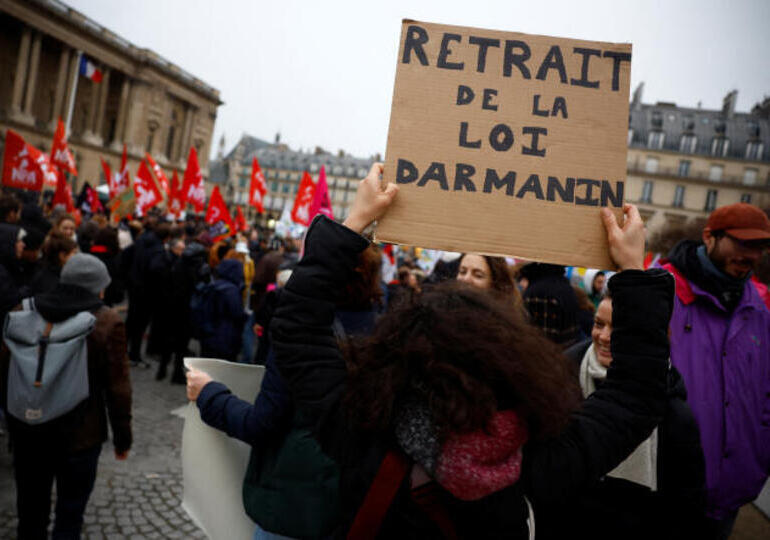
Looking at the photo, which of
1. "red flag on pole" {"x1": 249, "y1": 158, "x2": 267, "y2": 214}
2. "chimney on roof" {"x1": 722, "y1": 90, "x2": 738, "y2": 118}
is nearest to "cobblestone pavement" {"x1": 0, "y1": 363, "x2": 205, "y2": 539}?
"red flag on pole" {"x1": 249, "y1": 158, "x2": 267, "y2": 214}

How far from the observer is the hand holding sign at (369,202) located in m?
1.39

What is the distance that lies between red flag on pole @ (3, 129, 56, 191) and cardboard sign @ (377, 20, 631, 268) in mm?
8925

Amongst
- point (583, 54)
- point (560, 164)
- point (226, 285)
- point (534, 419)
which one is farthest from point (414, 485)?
point (226, 285)

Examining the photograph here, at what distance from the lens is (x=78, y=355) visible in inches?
107

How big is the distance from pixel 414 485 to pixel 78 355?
7.44 ft

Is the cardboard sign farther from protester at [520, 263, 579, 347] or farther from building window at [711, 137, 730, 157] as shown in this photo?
building window at [711, 137, 730, 157]

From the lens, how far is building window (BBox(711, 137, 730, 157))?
147ft

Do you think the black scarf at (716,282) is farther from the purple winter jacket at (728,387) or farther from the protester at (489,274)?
the protester at (489,274)

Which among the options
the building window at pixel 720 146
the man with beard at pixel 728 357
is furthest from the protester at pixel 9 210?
the building window at pixel 720 146

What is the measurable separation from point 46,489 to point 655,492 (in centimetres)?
286

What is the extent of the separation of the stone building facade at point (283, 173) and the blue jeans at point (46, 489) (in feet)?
260

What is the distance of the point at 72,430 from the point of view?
8.96ft

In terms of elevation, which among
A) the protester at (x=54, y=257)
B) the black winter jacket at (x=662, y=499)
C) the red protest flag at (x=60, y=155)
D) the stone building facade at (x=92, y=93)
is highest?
the stone building facade at (x=92, y=93)

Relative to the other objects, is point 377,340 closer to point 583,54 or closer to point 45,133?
point 583,54
